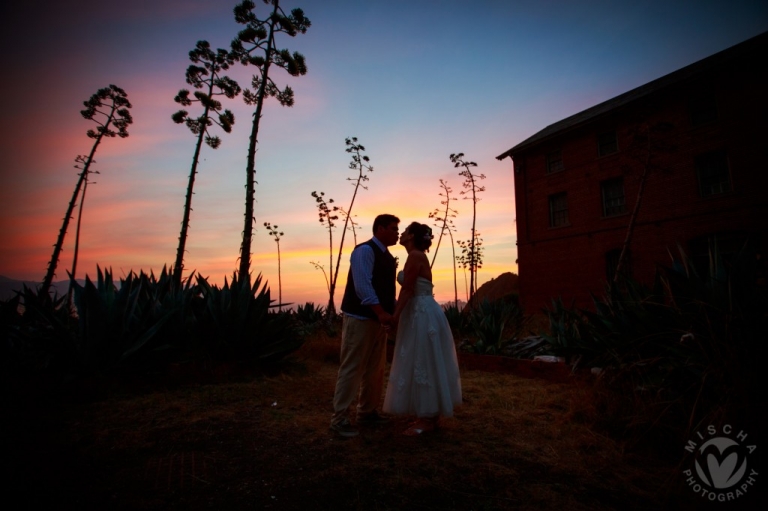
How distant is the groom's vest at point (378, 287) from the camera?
307 centimetres

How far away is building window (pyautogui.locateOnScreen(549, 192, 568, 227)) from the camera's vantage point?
692 inches

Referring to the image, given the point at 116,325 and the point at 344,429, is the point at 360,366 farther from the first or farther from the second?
the point at 116,325

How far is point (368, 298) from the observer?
2.93 metres

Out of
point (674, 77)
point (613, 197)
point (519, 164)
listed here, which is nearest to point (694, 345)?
point (613, 197)

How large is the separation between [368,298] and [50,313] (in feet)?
10.7

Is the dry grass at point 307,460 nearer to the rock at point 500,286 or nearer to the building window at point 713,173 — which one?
the building window at point 713,173

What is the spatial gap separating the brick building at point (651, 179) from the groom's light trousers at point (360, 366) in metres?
9.44

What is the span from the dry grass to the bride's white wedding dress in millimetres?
226

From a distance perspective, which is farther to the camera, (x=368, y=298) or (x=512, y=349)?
(x=512, y=349)

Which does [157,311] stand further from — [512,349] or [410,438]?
[512,349]

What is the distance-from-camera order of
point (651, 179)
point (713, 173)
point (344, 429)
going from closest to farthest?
point (344, 429)
point (713, 173)
point (651, 179)

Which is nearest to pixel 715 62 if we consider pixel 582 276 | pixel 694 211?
A: pixel 694 211

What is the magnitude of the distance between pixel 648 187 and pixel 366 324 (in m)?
16.3

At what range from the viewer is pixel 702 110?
14.2m
